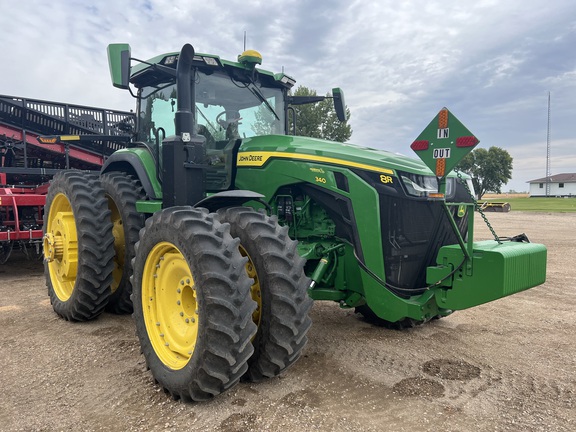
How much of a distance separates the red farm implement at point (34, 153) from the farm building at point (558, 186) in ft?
281

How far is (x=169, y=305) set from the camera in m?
3.52

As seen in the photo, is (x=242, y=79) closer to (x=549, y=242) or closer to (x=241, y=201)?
(x=241, y=201)

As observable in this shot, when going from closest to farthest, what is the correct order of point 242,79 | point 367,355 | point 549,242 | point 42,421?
point 42,421
point 367,355
point 242,79
point 549,242

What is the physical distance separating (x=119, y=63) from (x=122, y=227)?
1.90 meters

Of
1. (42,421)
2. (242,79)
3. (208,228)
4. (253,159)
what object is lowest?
(42,421)

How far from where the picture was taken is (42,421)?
9.54 ft

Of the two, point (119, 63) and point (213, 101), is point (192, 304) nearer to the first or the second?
point (213, 101)

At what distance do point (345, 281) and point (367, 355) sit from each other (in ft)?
2.34

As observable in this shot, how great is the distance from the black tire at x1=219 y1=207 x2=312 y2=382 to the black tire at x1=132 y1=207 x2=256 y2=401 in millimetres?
227

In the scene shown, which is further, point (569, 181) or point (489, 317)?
point (569, 181)

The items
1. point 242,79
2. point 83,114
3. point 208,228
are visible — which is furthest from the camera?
point 83,114

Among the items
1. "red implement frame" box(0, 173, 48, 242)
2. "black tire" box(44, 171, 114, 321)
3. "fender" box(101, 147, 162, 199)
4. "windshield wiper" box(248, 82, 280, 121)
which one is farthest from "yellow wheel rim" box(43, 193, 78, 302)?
"windshield wiper" box(248, 82, 280, 121)

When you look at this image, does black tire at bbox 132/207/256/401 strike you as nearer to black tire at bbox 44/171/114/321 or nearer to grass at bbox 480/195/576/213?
black tire at bbox 44/171/114/321

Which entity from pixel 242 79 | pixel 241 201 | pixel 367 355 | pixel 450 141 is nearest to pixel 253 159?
pixel 241 201
